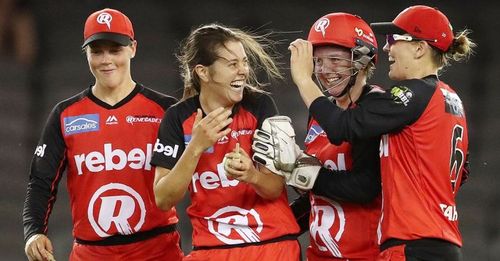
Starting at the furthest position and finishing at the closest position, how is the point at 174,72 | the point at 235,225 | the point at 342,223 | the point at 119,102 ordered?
the point at 174,72 → the point at 119,102 → the point at 342,223 → the point at 235,225

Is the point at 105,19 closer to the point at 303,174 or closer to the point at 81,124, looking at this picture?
the point at 81,124

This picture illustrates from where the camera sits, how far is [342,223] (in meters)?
4.09

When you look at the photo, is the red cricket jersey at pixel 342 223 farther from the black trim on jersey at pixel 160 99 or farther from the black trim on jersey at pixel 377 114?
the black trim on jersey at pixel 160 99

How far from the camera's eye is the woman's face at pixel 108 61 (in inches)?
174

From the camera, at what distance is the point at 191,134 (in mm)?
3936

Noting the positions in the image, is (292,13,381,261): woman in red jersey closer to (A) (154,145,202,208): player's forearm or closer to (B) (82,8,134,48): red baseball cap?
(A) (154,145,202,208): player's forearm

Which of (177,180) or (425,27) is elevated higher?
(425,27)

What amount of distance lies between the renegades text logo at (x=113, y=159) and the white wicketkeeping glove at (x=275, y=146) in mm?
720

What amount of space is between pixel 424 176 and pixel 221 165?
0.80 m

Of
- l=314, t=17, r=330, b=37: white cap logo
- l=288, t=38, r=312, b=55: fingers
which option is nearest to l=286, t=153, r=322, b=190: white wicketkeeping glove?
l=288, t=38, r=312, b=55: fingers

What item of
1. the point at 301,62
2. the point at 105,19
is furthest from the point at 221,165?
the point at 105,19

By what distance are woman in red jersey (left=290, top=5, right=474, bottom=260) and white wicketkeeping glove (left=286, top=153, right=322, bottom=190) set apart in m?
0.21

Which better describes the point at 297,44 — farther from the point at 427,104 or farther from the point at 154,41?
the point at 154,41

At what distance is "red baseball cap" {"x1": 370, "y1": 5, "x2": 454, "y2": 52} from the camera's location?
3.84 meters
